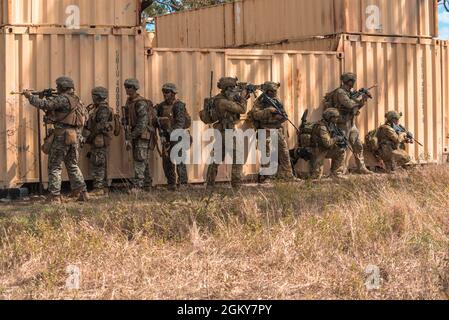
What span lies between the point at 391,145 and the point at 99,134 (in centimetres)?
489

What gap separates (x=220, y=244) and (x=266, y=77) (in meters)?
5.13

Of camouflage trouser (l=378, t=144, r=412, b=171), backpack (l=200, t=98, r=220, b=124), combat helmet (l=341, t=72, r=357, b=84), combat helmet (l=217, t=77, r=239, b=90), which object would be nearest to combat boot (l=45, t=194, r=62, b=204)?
backpack (l=200, t=98, r=220, b=124)

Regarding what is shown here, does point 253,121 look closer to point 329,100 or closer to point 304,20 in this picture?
point 329,100

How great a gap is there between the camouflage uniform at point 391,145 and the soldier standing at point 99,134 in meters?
4.60

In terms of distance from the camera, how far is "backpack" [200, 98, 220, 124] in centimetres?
949

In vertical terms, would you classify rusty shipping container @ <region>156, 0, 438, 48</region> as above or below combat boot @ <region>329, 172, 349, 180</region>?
above

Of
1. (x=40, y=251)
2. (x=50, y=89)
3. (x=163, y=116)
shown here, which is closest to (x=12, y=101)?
(x=50, y=89)

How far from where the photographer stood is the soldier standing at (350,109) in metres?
11.0

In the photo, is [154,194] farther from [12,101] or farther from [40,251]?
[40,251]

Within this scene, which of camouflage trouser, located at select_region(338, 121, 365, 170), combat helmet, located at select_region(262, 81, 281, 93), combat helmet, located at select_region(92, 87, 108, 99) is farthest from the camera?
camouflage trouser, located at select_region(338, 121, 365, 170)

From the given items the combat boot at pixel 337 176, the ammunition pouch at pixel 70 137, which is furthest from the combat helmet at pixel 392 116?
the ammunition pouch at pixel 70 137

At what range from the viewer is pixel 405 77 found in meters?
12.1

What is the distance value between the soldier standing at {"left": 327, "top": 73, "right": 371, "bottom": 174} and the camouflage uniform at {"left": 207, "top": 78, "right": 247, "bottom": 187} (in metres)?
2.11

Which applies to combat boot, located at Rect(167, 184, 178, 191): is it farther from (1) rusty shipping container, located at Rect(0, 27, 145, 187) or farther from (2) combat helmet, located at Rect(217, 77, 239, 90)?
(2) combat helmet, located at Rect(217, 77, 239, 90)
